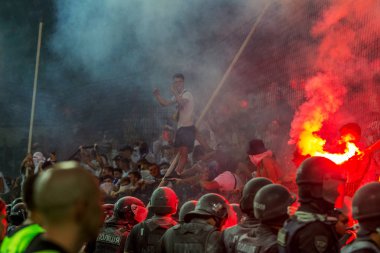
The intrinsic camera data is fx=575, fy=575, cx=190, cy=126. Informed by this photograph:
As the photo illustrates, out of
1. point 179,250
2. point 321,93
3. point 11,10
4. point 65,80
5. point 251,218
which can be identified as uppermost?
point 11,10

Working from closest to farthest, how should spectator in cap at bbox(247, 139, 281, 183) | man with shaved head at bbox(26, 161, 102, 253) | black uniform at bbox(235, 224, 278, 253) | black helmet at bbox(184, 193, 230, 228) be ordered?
man with shaved head at bbox(26, 161, 102, 253)
black uniform at bbox(235, 224, 278, 253)
black helmet at bbox(184, 193, 230, 228)
spectator in cap at bbox(247, 139, 281, 183)

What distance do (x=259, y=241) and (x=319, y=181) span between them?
770mm

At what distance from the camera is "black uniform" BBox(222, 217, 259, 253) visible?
4.79 metres

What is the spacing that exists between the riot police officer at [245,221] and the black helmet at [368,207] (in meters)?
1.29

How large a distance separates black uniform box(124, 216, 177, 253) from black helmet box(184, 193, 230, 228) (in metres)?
0.69

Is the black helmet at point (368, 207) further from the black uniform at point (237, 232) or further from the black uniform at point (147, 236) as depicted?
the black uniform at point (147, 236)

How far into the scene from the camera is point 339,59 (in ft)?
35.7

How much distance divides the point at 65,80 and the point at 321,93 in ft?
42.7

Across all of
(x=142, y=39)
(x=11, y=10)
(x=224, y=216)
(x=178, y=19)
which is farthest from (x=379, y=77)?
(x=11, y=10)

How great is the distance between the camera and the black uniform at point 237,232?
15.7 ft

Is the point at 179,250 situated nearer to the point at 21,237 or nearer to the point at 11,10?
the point at 21,237

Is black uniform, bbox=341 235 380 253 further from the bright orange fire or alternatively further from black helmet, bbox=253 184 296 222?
the bright orange fire

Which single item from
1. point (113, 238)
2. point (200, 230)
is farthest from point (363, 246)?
point (113, 238)

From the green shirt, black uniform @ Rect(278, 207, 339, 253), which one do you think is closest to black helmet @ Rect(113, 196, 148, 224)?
black uniform @ Rect(278, 207, 339, 253)
